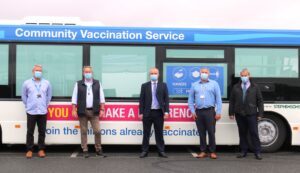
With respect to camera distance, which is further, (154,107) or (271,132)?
(271,132)

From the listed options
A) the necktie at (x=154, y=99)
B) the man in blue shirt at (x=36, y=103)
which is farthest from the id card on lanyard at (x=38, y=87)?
the necktie at (x=154, y=99)

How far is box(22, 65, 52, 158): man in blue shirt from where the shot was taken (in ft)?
29.5

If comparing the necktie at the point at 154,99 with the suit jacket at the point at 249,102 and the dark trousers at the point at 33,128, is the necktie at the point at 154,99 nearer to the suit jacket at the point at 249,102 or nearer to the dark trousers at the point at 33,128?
the suit jacket at the point at 249,102

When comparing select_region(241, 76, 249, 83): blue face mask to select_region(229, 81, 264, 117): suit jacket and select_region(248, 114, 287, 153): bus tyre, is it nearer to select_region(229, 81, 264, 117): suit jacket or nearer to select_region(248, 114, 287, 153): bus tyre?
select_region(229, 81, 264, 117): suit jacket

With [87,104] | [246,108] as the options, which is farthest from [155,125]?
[246,108]

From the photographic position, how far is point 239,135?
924 centimetres

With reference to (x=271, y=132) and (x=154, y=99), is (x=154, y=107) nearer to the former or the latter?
(x=154, y=99)

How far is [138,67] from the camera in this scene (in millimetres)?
9492

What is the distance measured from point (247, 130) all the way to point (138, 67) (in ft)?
8.55

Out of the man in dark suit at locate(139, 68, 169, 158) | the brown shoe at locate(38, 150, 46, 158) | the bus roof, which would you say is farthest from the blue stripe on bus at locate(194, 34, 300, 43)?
the brown shoe at locate(38, 150, 46, 158)

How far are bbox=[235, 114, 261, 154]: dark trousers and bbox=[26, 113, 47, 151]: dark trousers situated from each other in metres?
3.92

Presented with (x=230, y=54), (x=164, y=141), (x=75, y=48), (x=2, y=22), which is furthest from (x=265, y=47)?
(x=2, y=22)

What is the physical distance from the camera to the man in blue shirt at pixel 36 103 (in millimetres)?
8992

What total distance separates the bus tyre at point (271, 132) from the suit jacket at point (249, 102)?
64cm
